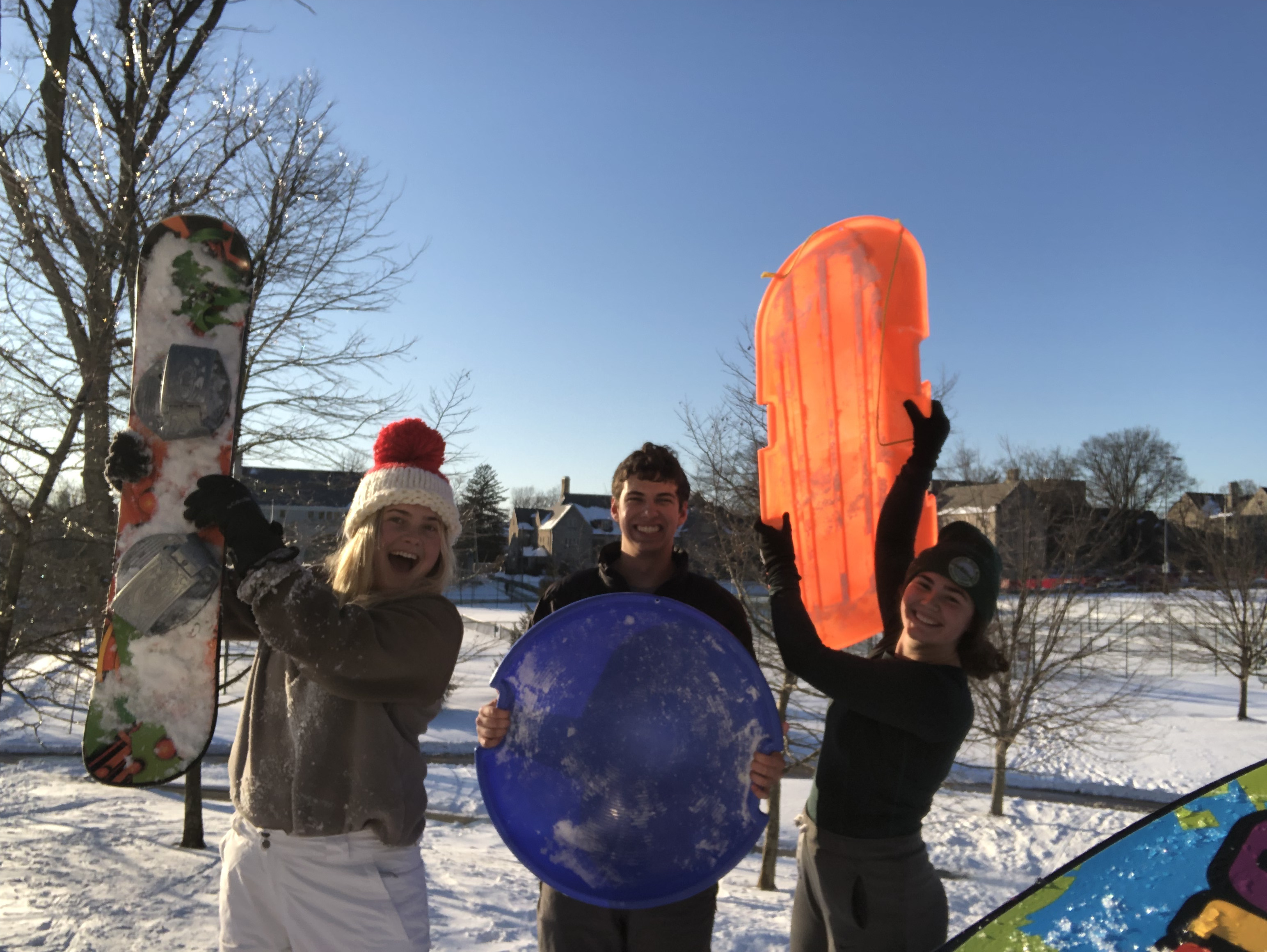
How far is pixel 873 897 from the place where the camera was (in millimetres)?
1957

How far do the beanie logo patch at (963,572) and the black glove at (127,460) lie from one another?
2298 millimetres

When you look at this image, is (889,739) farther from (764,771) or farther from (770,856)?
(770,856)

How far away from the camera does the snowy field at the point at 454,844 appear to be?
5184mm

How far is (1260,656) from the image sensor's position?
58.3 feet

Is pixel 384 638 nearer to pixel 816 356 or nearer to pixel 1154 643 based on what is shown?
pixel 816 356

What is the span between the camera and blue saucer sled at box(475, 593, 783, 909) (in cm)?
203

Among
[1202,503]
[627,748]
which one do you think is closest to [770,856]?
[627,748]

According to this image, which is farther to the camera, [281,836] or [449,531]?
[449,531]

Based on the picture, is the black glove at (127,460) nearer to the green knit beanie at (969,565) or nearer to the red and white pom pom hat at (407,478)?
the red and white pom pom hat at (407,478)

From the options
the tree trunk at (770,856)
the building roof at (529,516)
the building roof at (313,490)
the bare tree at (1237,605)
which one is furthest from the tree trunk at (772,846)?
the building roof at (529,516)

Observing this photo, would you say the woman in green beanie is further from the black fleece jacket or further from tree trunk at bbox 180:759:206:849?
tree trunk at bbox 180:759:206:849

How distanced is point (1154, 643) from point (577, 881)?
29.6m

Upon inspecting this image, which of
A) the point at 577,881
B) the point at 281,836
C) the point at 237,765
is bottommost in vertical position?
the point at 577,881

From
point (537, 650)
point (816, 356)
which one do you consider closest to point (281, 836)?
point (537, 650)
